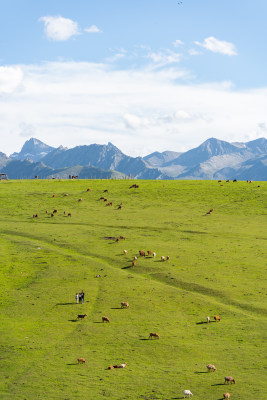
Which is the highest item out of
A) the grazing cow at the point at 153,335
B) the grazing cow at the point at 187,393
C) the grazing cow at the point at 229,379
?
the grazing cow at the point at 153,335

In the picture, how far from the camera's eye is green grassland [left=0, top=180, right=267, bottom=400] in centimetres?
4053

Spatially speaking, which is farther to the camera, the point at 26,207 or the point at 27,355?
the point at 26,207

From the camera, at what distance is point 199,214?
362 ft

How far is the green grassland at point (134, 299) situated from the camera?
40531mm

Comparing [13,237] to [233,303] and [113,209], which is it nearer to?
[113,209]

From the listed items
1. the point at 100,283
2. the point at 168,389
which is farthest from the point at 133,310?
the point at 168,389

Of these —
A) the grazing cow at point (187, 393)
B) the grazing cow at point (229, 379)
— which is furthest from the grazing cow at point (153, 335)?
the grazing cow at point (187, 393)

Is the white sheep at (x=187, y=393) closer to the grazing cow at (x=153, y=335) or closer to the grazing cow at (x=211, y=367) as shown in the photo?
the grazing cow at (x=211, y=367)

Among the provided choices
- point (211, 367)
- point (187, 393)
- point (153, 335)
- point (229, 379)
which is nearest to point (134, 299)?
point (153, 335)

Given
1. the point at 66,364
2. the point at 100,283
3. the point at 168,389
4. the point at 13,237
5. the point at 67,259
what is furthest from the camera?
the point at 13,237

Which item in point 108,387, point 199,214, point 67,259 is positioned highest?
point 199,214

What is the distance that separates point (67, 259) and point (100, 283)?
13.3 meters

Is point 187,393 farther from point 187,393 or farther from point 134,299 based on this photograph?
point 134,299

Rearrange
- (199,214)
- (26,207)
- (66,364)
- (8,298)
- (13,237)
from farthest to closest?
(26,207), (199,214), (13,237), (8,298), (66,364)
